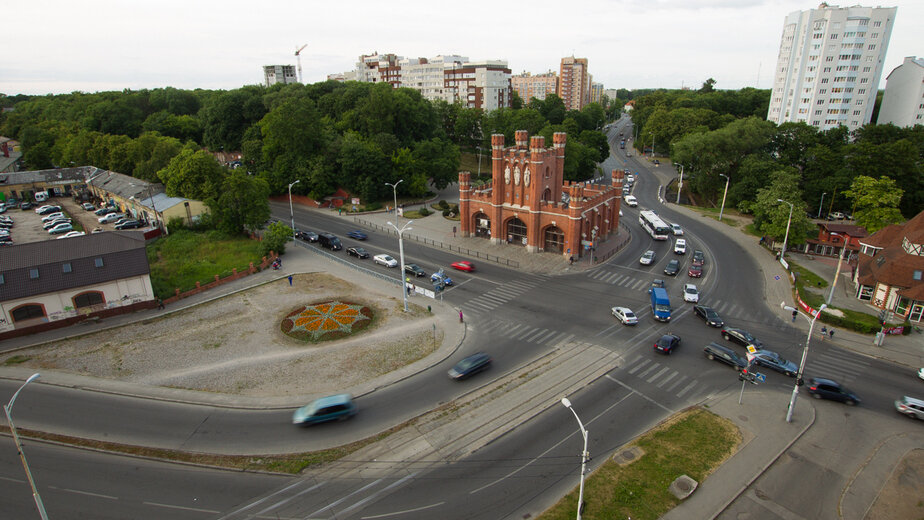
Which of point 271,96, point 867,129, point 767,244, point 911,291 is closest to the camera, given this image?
point 911,291

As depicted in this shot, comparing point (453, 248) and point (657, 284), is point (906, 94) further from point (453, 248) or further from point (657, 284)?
point (453, 248)

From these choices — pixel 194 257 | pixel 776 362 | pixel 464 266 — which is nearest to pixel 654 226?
pixel 464 266

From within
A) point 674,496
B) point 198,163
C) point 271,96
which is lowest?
point 674,496

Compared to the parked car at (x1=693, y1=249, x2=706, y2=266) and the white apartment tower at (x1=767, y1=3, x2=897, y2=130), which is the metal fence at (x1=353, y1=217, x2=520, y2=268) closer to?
the parked car at (x1=693, y1=249, x2=706, y2=266)

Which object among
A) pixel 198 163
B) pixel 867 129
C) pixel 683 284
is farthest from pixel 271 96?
pixel 867 129

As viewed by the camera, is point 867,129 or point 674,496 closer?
point 674,496

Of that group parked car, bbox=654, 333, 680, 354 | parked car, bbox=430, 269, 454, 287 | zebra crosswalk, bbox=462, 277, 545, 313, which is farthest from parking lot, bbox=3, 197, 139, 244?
parked car, bbox=654, 333, 680, 354

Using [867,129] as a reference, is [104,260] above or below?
below

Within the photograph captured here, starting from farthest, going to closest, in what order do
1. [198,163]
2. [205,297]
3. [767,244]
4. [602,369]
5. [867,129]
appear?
[867,129]
[198,163]
[767,244]
[205,297]
[602,369]

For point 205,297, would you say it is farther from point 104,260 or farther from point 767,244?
point 767,244
